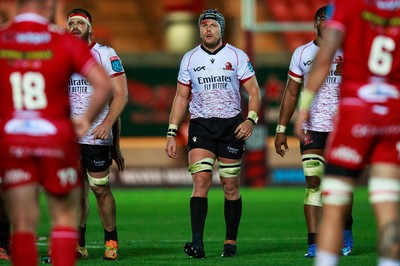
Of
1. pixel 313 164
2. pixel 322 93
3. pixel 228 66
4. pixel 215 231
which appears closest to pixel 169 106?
pixel 215 231

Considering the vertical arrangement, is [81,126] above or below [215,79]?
below

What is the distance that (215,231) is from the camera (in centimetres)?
1333

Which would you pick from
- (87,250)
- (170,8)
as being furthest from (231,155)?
(170,8)

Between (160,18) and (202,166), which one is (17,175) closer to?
(202,166)

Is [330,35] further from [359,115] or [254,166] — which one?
[254,166]

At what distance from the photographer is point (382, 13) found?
6.68 metres

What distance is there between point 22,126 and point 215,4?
76.7 feet

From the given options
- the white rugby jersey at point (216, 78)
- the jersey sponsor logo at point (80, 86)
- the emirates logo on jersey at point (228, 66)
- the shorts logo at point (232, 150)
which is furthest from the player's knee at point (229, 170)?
the jersey sponsor logo at point (80, 86)

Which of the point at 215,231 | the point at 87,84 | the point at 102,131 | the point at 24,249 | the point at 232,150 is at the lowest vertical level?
the point at 215,231

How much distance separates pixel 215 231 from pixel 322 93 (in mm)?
3169

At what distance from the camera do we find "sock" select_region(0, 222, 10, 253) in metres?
10.4

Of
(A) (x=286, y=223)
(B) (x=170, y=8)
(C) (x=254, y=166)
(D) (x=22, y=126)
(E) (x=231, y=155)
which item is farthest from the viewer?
(B) (x=170, y=8)

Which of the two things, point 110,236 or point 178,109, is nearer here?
point 110,236

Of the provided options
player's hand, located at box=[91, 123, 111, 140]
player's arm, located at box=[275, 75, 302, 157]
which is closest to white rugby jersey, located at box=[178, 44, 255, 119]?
player's arm, located at box=[275, 75, 302, 157]
